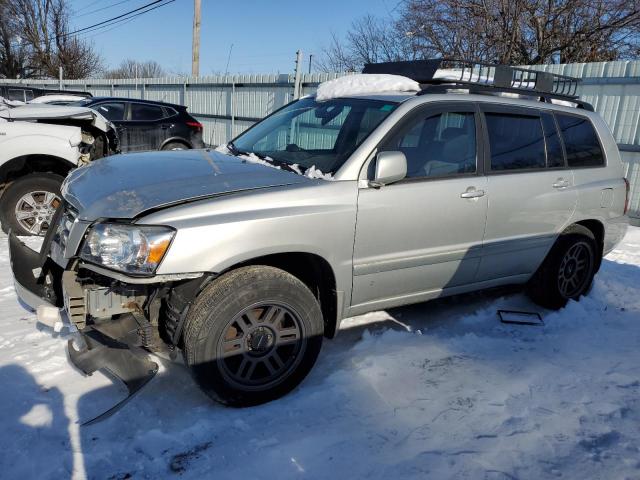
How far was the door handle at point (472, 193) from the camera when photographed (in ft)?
11.5

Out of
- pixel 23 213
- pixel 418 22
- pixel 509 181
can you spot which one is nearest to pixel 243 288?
pixel 509 181

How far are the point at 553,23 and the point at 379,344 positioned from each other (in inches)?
587

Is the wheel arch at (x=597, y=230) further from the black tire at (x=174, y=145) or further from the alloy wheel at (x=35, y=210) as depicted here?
the black tire at (x=174, y=145)

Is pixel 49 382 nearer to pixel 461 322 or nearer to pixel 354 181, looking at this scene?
pixel 354 181

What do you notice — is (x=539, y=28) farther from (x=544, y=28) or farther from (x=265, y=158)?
(x=265, y=158)

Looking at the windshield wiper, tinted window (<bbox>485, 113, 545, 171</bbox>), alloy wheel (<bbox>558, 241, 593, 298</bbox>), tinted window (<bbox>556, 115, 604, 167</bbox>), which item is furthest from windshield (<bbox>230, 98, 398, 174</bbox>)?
alloy wheel (<bbox>558, 241, 593, 298</bbox>)

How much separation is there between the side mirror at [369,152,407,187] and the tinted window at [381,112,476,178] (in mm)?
189

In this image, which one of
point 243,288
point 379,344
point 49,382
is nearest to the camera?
point 243,288

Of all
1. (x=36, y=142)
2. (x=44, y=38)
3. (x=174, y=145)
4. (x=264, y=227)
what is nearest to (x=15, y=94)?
(x=174, y=145)

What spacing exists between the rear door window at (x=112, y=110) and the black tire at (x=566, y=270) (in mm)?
8771

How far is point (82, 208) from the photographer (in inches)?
107

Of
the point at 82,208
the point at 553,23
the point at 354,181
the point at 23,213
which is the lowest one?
the point at 23,213

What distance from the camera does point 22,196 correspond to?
5.40 meters

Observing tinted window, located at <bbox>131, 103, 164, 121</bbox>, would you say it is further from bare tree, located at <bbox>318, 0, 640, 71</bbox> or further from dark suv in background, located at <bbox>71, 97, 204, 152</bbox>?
bare tree, located at <bbox>318, 0, 640, 71</bbox>
